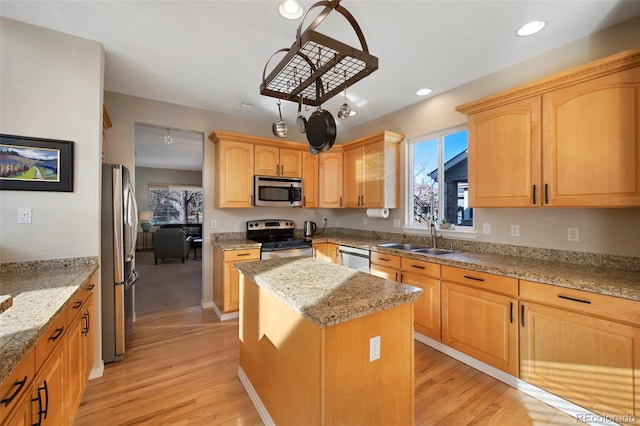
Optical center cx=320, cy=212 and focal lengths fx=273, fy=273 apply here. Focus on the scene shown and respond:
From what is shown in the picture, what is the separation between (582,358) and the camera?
5.64 feet

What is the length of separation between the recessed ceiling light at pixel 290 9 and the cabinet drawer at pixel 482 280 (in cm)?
233

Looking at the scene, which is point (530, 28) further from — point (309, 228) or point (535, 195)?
point (309, 228)

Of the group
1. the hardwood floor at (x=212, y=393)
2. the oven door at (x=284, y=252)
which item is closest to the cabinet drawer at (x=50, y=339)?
the hardwood floor at (x=212, y=393)

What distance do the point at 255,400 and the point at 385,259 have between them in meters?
1.82

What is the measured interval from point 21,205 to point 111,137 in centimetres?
142

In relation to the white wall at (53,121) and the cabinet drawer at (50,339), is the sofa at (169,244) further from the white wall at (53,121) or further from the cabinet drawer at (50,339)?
the cabinet drawer at (50,339)

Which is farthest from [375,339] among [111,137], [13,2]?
[111,137]

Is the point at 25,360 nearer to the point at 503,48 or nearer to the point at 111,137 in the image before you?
the point at 111,137

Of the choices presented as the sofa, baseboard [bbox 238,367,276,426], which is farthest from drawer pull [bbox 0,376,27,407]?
the sofa

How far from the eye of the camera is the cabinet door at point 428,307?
255 cm

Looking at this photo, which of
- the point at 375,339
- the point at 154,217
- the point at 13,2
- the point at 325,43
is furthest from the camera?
the point at 154,217

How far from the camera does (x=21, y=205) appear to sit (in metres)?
1.94

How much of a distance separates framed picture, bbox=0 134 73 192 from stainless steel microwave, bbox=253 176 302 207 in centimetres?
197

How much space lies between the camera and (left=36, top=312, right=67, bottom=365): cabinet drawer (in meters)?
1.12
